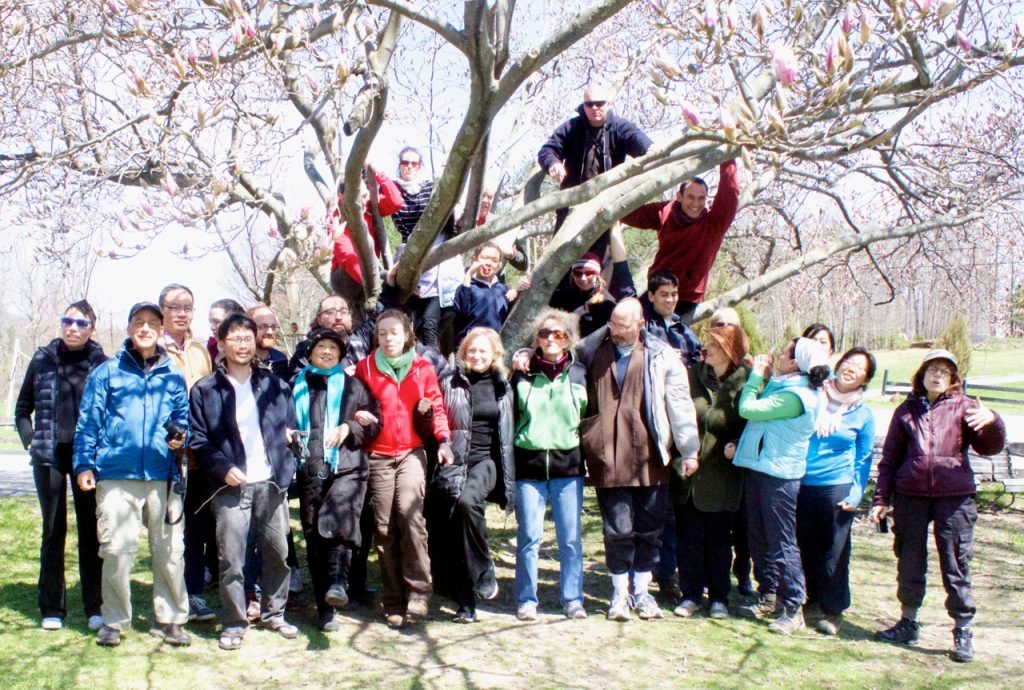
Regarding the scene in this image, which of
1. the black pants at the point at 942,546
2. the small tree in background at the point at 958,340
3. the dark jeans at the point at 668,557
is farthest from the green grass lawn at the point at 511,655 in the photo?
the small tree in background at the point at 958,340

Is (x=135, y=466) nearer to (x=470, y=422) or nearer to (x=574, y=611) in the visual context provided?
(x=470, y=422)

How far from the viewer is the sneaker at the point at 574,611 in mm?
5205

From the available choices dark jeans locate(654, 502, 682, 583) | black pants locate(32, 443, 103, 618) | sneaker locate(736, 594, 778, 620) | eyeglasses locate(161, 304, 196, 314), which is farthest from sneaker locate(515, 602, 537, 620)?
eyeglasses locate(161, 304, 196, 314)

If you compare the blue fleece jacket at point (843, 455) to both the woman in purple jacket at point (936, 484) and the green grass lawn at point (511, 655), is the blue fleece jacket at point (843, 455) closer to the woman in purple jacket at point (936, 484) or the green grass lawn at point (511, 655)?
the woman in purple jacket at point (936, 484)

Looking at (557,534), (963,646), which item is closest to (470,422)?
(557,534)

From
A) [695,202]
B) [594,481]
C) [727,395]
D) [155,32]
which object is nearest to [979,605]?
[727,395]

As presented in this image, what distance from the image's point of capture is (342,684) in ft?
13.8

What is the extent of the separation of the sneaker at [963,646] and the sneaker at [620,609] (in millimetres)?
1723

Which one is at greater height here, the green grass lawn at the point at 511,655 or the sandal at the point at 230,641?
the sandal at the point at 230,641

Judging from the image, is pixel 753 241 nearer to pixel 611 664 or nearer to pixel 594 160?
pixel 594 160

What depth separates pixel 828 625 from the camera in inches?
201

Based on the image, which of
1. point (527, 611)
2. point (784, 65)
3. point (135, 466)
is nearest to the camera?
point (784, 65)

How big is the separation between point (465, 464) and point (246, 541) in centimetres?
126

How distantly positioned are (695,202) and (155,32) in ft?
12.1
